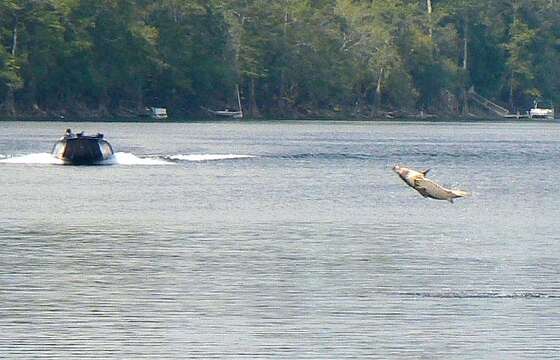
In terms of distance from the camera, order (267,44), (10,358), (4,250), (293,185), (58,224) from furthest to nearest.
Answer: (267,44), (293,185), (58,224), (4,250), (10,358)

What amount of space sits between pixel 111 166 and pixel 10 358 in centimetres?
5514

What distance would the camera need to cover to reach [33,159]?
271 feet

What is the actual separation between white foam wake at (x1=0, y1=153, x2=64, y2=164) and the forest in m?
58.3

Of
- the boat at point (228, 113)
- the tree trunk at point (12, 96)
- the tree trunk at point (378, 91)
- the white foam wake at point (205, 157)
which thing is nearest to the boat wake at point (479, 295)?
the white foam wake at point (205, 157)

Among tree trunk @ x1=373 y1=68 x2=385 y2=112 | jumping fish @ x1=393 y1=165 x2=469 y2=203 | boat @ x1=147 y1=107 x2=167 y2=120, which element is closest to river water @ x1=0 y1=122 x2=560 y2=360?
jumping fish @ x1=393 y1=165 x2=469 y2=203

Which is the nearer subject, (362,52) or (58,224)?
(58,224)

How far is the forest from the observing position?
14900cm

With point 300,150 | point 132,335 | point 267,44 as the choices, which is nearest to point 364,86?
point 267,44

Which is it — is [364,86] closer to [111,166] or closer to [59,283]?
[111,166]

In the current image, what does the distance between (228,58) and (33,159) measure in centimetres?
8148

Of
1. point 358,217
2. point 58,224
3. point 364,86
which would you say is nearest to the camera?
point 58,224

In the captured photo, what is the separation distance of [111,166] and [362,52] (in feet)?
334

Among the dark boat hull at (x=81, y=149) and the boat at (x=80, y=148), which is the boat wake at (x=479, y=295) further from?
the dark boat hull at (x=81, y=149)

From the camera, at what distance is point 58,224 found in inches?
1889
